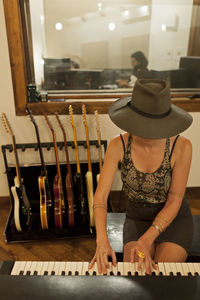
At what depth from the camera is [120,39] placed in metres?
6.43

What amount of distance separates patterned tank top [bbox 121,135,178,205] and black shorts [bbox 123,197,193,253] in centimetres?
6

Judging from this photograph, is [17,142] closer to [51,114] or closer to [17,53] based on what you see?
[51,114]

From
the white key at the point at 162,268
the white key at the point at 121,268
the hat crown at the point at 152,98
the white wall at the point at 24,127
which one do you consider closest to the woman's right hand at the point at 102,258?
the white key at the point at 121,268

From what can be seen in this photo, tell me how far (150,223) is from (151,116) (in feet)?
2.18

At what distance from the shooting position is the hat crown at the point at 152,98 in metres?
1.14

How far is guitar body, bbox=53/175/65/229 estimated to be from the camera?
7.14 feet

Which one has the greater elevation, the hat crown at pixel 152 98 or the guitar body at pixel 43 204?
the hat crown at pixel 152 98

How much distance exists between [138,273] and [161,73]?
2.79 m

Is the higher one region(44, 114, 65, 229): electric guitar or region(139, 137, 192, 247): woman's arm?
region(139, 137, 192, 247): woman's arm

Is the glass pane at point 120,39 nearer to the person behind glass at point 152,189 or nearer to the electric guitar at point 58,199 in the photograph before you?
the electric guitar at point 58,199

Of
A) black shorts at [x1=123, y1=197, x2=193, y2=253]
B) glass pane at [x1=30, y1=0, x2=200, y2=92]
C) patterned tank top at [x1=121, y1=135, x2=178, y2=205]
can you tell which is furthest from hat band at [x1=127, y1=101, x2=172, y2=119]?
glass pane at [x1=30, y1=0, x2=200, y2=92]

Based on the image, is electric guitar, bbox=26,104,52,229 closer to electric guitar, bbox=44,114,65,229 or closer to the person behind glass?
electric guitar, bbox=44,114,65,229

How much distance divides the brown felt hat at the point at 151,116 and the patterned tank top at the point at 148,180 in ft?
0.92

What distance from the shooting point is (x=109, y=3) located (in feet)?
19.0
